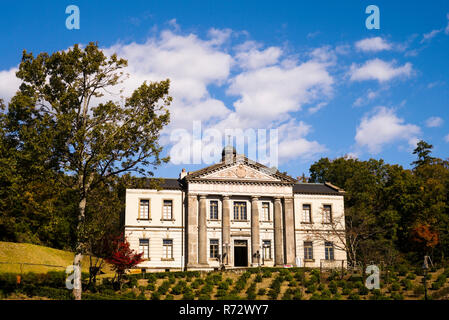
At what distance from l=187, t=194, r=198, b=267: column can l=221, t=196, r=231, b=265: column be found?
2.59 m

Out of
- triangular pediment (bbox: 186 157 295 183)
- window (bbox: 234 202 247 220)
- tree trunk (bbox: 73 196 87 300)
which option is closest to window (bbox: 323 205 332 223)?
triangular pediment (bbox: 186 157 295 183)

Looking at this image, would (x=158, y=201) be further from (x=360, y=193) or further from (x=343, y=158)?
(x=343, y=158)

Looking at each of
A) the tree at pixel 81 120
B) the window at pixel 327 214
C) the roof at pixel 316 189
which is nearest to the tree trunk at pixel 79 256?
the tree at pixel 81 120

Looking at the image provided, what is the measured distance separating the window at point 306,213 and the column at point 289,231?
2025 mm

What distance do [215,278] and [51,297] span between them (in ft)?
44.1

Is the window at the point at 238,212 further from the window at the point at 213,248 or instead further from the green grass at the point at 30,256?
the green grass at the point at 30,256

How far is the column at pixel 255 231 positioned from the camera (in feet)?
152

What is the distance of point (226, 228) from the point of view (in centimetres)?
4628

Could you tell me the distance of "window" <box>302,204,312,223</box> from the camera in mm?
49281

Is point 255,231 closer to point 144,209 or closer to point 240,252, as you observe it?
point 240,252

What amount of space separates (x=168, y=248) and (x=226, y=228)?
5.76 metres

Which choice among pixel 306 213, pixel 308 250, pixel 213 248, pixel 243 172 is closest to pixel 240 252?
pixel 213 248

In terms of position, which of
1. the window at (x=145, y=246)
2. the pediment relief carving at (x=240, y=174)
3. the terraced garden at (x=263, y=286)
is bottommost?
the terraced garden at (x=263, y=286)

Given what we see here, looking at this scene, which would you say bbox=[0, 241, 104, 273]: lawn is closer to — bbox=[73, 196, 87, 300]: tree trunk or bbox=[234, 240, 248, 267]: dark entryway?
bbox=[73, 196, 87, 300]: tree trunk
